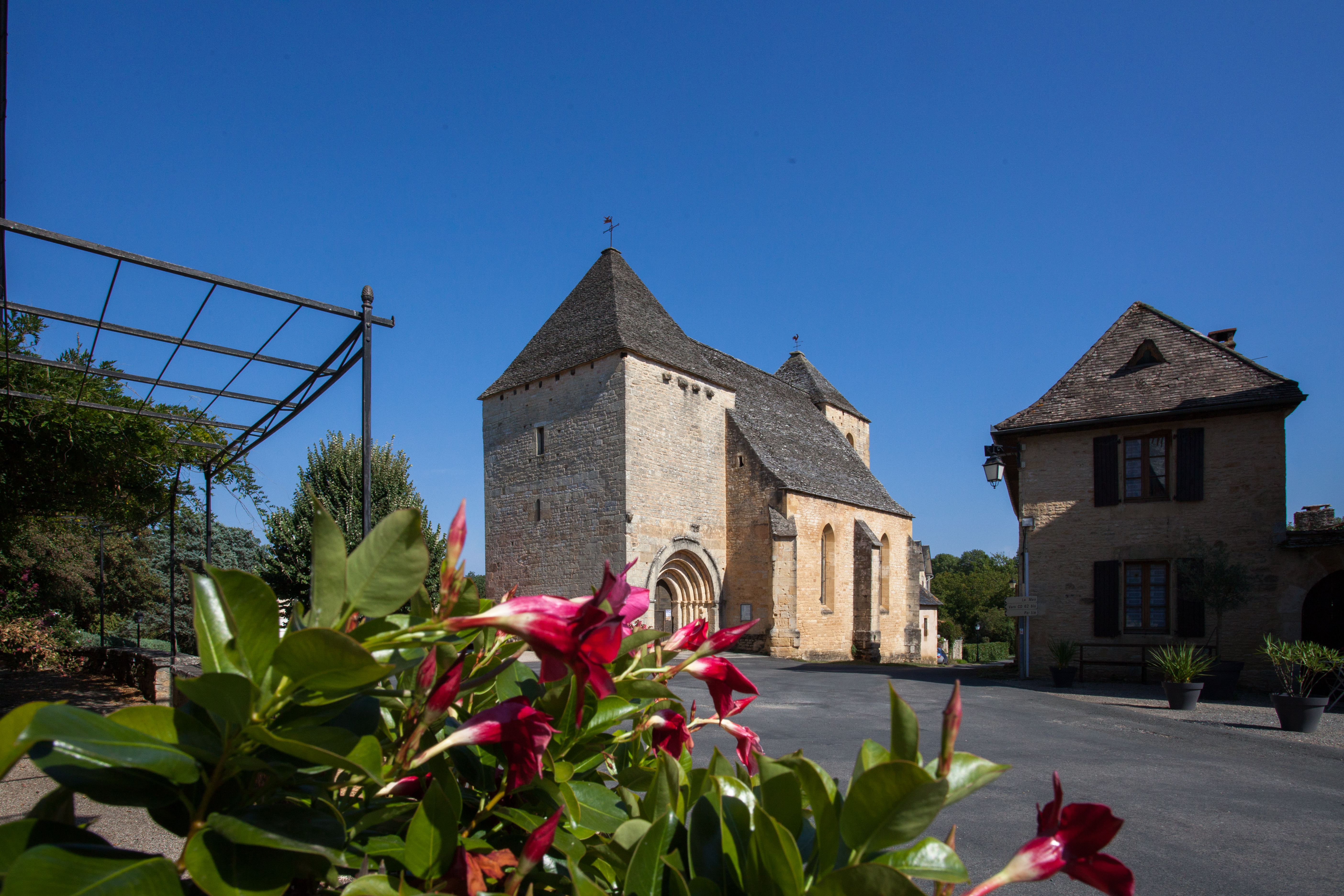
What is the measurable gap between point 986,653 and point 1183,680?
3924 cm

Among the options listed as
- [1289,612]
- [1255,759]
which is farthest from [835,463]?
[1255,759]

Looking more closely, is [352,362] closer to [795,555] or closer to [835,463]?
[795,555]

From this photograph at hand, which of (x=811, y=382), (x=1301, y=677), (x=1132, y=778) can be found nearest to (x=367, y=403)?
(x=1132, y=778)

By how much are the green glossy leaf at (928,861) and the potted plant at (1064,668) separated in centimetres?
1630

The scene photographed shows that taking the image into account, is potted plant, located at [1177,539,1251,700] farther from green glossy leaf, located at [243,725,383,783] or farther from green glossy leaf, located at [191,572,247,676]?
green glossy leaf, located at [191,572,247,676]

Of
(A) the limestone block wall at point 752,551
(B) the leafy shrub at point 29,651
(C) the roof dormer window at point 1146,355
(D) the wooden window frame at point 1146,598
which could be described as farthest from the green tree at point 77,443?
(C) the roof dormer window at point 1146,355

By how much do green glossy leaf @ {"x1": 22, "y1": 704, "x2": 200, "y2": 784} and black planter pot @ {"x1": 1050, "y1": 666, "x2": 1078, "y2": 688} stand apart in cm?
1679

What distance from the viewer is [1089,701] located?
42.3 feet

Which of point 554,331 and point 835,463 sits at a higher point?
point 554,331

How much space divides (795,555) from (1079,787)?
1569 centimetres

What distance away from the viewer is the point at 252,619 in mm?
670

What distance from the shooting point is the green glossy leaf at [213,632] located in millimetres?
695

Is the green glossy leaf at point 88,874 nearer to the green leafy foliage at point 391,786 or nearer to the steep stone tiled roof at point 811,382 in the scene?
the green leafy foliage at point 391,786

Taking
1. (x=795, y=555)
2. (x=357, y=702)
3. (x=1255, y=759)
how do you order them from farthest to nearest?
(x=795, y=555) → (x=1255, y=759) → (x=357, y=702)
